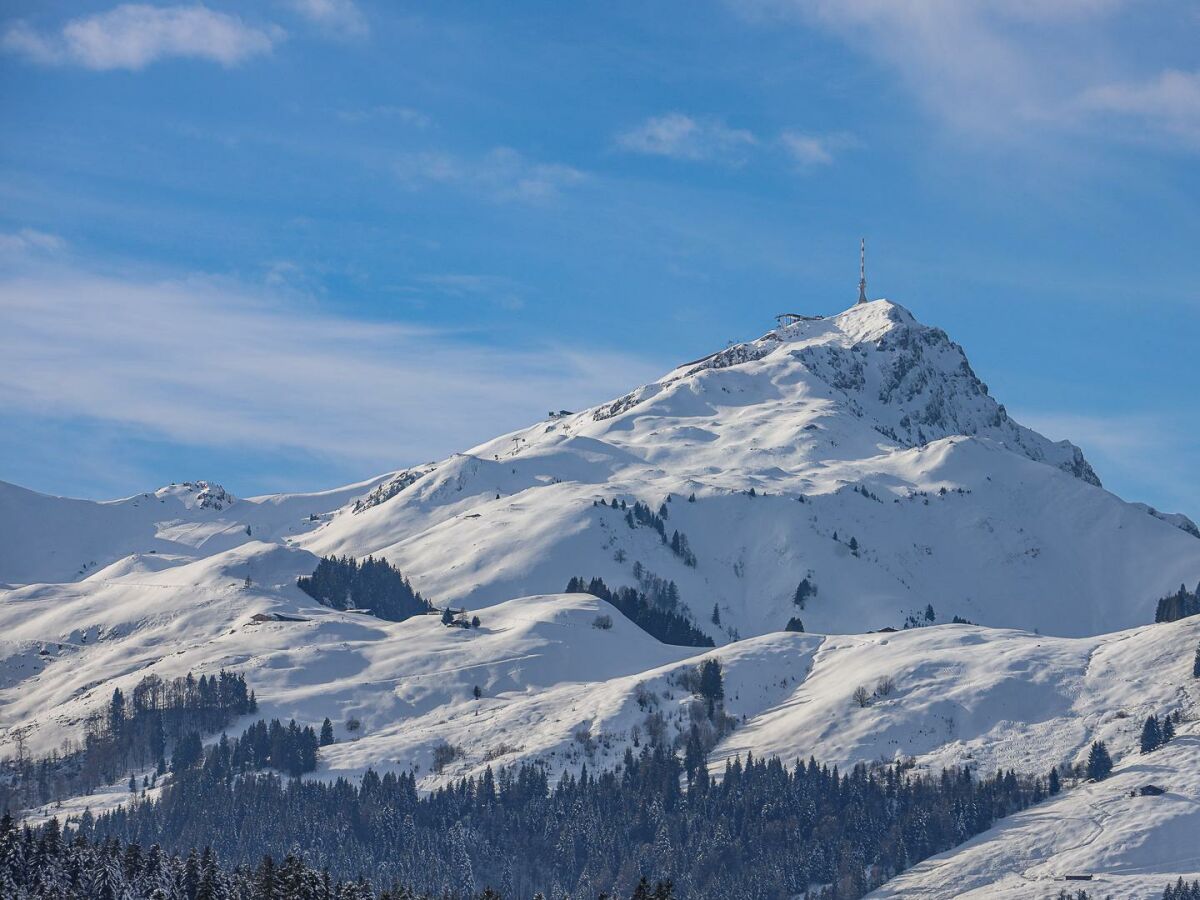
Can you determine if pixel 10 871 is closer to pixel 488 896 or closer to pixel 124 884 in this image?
pixel 124 884

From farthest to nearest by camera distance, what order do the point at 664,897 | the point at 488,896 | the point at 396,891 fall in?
1. the point at 396,891
2. the point at 488,896
3. the point at 664,897

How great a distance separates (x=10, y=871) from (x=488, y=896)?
4365 centimetres

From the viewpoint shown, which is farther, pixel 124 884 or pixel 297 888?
pixel 124 884

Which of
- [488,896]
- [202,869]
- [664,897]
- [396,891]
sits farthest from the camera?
[202,869]

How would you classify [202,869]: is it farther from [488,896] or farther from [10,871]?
[488,896]

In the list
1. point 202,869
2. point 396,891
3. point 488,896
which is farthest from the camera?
point 202,869

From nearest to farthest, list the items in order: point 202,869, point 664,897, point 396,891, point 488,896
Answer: point 664,897 → point 488,896 → point 396,891 → point 202,869

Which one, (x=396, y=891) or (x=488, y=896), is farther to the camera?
(x=396, y=891)

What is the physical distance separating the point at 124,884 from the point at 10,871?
9.66 metres

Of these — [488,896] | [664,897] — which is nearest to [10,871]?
[488,896]

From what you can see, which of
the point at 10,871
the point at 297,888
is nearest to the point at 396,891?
the point at 297,888

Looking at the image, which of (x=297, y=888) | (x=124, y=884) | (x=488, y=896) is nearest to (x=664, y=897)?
(x=488, y=896)

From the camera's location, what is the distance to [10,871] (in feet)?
542

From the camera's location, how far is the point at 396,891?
16412cm
